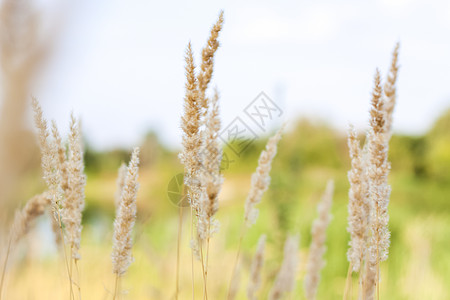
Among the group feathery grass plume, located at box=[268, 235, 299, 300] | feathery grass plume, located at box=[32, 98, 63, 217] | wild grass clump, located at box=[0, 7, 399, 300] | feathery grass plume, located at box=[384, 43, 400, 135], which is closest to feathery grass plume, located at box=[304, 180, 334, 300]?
feathery grass plume, located at box=[268, 235, 299, 300]

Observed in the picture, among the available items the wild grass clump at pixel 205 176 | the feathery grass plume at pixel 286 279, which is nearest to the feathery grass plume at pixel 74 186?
the wild grass clump at pixel 205 176

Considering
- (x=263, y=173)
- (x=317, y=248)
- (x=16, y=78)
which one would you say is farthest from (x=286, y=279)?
(x=16, y=78)

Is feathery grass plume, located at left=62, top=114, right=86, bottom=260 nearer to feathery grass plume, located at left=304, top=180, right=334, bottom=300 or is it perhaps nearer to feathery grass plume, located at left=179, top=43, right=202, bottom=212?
feathery grass plume, located at left=179, top=43, right=202, bottom=212

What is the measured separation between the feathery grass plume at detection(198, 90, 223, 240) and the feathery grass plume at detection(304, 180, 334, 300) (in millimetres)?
599

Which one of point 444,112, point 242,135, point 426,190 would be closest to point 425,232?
point 242,135

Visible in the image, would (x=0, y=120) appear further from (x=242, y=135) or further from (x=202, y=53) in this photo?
(x=242, y=135)

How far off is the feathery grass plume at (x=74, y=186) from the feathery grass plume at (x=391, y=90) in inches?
24.2

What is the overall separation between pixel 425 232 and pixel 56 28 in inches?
197

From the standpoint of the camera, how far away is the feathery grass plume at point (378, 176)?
859 mm

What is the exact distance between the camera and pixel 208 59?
0.86 m

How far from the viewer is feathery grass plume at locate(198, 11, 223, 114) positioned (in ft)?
2.78

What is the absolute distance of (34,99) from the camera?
0.95 metres

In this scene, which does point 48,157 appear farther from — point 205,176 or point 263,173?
point 263,173

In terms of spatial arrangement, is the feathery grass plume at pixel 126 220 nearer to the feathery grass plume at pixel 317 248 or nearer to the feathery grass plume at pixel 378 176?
the feathery grass plume at pixel 378 176
